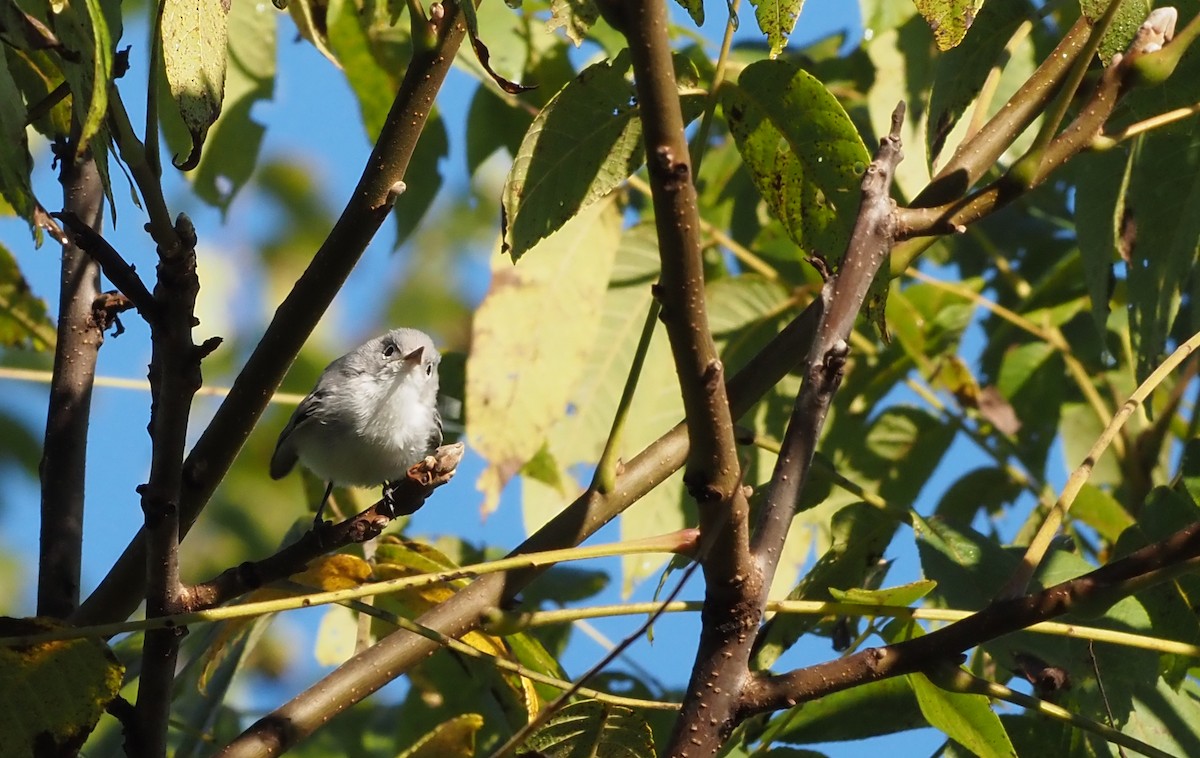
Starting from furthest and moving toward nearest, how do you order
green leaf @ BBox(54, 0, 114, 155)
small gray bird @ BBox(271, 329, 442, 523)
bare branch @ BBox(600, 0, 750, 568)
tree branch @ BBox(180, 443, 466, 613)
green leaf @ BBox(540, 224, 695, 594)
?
1. small gray bird @ BBox(271, 329, 442, 523)
2. green leaf @ BBox(540, 224, 695, 594)
3. tree branch @ BBox(180, 443, 466, 613)
4. green leaf @ BBox(54, 0, 114, 155)
5. bare branch @ BBox(600, 0, 750, 568)

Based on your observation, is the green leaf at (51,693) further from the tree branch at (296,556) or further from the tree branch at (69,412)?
the tree branch at (69,412)

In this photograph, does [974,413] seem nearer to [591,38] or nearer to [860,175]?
[591,38]

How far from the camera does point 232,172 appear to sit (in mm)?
2865

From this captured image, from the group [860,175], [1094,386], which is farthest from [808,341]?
[1094,386]

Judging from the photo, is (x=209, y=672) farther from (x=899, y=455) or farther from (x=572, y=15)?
(x=899, y=455)

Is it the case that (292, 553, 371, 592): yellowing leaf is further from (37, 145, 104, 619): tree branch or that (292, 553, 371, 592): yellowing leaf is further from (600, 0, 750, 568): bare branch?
(600, 0, 750, 568): bare branch

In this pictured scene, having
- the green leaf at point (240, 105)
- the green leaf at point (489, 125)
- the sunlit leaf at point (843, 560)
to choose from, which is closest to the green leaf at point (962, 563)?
the sunlit leaf at point (843, 560)

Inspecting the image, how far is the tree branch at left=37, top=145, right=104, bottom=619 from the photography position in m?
2.05

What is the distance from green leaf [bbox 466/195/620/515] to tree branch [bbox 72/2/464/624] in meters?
0.52

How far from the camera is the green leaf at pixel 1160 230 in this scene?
217 centimetres

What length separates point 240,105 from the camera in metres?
2.83

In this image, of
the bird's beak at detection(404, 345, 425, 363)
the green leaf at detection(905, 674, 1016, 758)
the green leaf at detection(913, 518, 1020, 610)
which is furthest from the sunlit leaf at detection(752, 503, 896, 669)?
the bird's beak at detection(404, 345, 425, 363)

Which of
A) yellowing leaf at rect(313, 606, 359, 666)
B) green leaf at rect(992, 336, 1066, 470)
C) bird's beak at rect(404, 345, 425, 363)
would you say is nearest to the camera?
yellowing leaf at rect(313, 606, 359, 666)

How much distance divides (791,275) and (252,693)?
10.8ft
